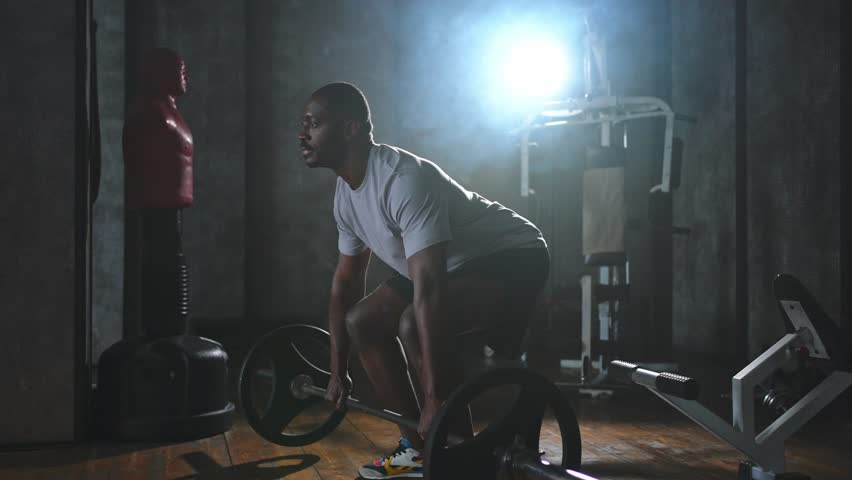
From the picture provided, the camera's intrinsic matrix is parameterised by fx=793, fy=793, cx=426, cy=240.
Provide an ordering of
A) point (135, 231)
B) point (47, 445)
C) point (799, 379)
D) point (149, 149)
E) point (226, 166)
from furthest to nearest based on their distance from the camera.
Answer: point (226, 166), point (135, 231), point (799, 379), point (149, 149), point (47, 445)

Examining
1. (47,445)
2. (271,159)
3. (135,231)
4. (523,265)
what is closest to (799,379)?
(523,265)

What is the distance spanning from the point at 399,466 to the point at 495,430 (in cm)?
51

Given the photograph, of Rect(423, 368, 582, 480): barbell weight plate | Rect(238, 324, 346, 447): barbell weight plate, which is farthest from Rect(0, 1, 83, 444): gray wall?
Rect(423, 368, 582, 480): barbell weight plate

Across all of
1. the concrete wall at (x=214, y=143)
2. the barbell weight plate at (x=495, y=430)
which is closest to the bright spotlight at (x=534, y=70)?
the concrete wall at (x=214, y=143)

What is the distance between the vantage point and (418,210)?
1.77 meters

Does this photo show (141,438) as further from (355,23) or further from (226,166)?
(355,23)

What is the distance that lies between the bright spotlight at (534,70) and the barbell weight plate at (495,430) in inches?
177

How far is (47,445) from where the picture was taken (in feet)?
8.25

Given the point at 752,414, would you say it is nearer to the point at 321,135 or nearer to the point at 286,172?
the point at 321,135

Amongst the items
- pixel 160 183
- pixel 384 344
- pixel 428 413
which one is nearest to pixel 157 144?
pixel 160 183

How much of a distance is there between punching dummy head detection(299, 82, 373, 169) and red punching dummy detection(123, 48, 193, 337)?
988mm

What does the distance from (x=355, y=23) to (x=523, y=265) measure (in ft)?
14.6

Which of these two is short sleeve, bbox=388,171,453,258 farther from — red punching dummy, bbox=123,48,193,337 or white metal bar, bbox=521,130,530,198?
white metal bar, bbox=521,130,530,198

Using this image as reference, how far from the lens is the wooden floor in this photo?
7.18ft
